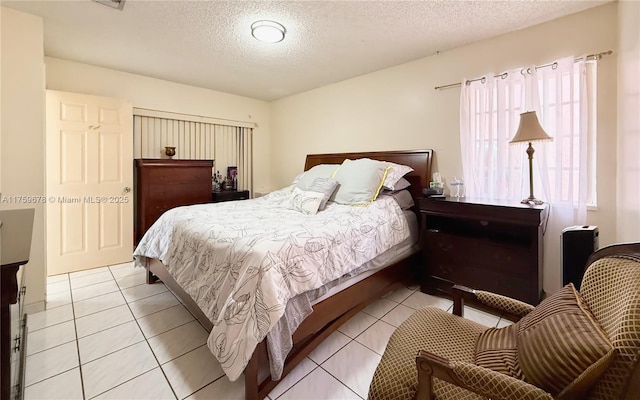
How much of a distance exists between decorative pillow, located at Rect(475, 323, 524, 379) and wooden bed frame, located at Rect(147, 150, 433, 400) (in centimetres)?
89

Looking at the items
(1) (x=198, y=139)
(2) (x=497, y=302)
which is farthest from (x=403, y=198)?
(1) (x=198, y=139)

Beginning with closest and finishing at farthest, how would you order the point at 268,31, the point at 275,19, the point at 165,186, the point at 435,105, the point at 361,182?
the point at 275,19 < the point at 268,31 < the point at 361,182 < the point at 435,105 < the point at 165,186

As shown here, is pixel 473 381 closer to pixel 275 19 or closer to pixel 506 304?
pixel 506 304

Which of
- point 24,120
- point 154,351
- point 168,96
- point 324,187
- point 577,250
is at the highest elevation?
point 168,96

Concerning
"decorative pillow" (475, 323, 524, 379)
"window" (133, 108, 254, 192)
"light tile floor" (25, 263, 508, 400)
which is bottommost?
"light tile floor" (25, 263, 508, 400)

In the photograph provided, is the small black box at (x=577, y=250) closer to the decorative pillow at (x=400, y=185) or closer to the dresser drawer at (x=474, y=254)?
the dresser drawer at (x=474, y=254)

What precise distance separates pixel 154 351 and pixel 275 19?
2570mm

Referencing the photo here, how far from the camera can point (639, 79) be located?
4.75ft

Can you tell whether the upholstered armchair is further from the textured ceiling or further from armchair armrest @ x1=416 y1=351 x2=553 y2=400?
the textured ceiling

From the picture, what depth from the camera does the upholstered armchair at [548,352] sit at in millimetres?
691

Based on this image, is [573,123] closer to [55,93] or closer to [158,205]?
[158,205]

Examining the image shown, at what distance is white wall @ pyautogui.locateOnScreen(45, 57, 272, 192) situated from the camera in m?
3.15

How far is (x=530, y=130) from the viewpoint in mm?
2156

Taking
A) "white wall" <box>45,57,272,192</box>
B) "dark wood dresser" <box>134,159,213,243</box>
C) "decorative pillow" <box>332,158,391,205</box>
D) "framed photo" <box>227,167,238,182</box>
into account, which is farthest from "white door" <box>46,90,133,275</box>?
"decorative pillow" <box>332,158,391,205</box>
